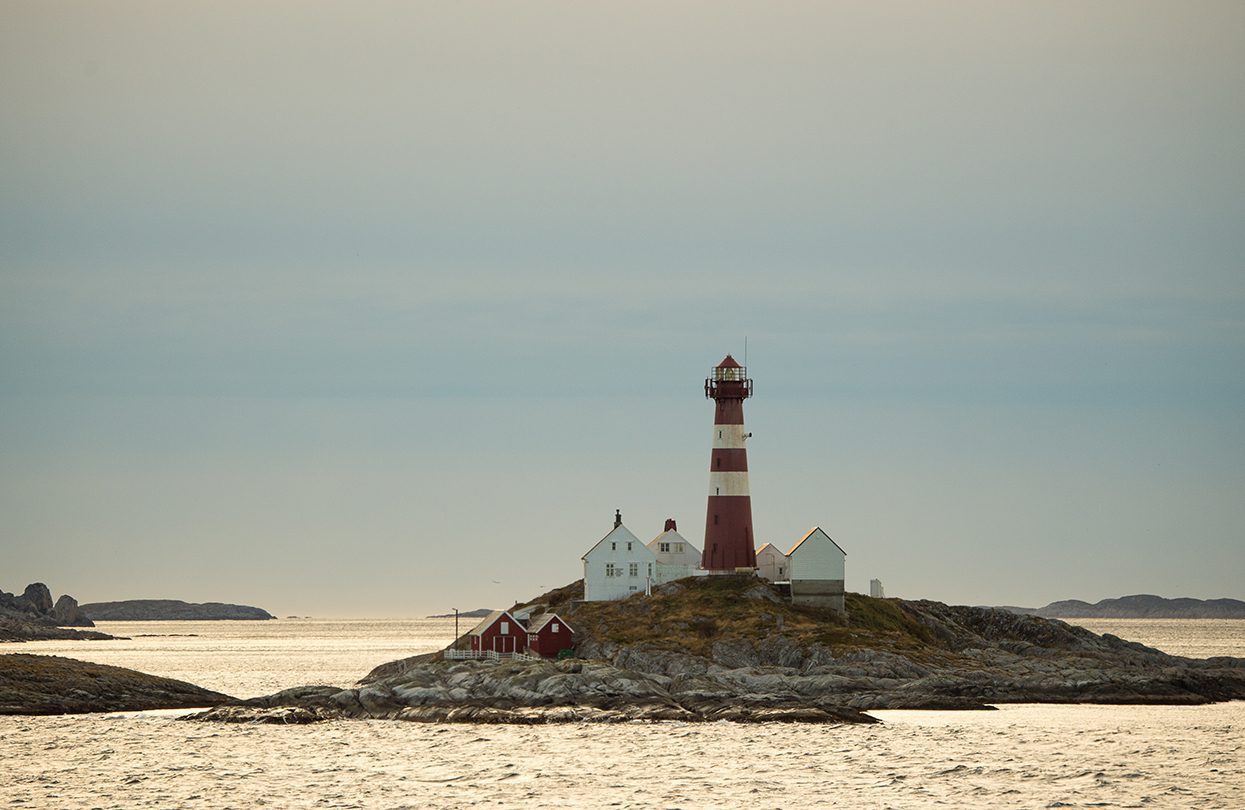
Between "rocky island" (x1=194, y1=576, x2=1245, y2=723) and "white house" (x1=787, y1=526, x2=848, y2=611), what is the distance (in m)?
1.20

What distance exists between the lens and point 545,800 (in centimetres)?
5325

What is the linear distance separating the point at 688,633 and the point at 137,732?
98.7ft

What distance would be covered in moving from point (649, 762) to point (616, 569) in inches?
1475

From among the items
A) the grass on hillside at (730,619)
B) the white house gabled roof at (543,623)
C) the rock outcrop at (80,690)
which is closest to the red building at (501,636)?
the white house gabled roof at (543,623)

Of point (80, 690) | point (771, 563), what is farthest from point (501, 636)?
point (80, 690)

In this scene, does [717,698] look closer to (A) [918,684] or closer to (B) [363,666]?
(A) [918,684]

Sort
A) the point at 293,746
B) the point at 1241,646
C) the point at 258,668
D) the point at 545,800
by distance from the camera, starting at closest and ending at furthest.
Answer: the point at 545,800
the point at 293,746
the point at 258,668
the point at 1241,646

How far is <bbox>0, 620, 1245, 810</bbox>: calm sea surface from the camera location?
5412 cm

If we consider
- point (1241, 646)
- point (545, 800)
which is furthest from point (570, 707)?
point (1241, 646)

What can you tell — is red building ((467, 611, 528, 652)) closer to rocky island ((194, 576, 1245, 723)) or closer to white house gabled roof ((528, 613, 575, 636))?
white house gabled roof ((528, 613, 575, 636))

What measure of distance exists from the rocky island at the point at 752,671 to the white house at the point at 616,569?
6.50ft

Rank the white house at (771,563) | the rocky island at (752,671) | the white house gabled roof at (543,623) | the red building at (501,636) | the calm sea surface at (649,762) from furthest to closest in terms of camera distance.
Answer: the white house at (771,563)
the white house gabled roof at (543,623)
the red building at (501,636)
the rocky island at (752,671)
the calm sea surface at (649,762)

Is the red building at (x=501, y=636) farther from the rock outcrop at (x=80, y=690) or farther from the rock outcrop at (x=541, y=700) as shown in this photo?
the rock outcrop at (x=80, y=690)

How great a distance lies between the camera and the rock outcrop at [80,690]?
A: 79.4 metres
